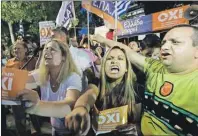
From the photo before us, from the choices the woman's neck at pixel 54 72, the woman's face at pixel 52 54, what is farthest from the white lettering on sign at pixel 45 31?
the woman's neck at pixel 54 72

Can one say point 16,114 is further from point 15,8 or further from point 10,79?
point 15,8

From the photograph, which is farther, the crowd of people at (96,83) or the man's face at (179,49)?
the crowd of people at (96,83)

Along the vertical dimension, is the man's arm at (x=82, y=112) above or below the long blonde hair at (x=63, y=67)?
below

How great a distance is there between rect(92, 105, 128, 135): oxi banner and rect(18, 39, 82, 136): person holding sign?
324mm

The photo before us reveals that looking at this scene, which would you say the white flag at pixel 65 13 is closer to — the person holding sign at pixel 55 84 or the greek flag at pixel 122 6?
the person holding sign at pixel 55 84

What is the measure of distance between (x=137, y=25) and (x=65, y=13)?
781mm

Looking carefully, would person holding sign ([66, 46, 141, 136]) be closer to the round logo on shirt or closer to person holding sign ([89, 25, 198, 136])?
person holding sign ([89, 25, 198, 136])

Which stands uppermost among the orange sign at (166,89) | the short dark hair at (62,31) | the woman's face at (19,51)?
the short dark hair at (62,31)

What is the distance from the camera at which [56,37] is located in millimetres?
4465

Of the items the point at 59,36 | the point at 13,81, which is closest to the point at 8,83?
the point at 13,81

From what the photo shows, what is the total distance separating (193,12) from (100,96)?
1333 millimetres

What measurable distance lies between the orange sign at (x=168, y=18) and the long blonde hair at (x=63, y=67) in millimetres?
960

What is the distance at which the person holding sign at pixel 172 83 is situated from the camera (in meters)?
4.34

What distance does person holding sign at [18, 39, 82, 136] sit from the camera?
446cm
